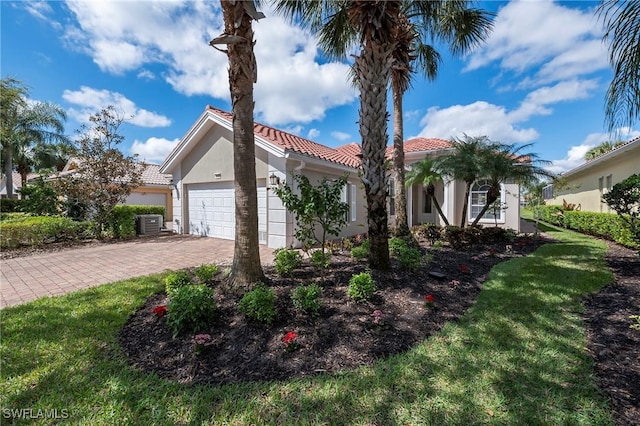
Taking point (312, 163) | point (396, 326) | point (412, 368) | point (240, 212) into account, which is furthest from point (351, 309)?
point (312, 163)

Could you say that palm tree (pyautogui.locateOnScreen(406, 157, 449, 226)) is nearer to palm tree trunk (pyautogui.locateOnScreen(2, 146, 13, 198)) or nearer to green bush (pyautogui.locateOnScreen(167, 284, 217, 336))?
green bush (pyautogui.locateOnScreen(167, 284, 217, 336))

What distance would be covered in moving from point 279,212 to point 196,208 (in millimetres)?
6258

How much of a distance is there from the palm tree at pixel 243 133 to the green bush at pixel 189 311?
38.7 inches

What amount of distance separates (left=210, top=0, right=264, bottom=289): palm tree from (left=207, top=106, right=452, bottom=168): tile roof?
136 inches

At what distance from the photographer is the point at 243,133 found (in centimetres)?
479

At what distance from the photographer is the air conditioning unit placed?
559 inches

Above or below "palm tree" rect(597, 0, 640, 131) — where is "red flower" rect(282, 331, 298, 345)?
below

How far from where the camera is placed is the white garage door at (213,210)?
12.2m

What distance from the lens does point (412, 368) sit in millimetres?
3020

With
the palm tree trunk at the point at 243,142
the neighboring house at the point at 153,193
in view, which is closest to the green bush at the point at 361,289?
the palm tree trunk at the point at 243,142

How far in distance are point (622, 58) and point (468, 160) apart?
5.63m

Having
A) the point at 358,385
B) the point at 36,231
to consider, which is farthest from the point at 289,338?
the point at 36,231

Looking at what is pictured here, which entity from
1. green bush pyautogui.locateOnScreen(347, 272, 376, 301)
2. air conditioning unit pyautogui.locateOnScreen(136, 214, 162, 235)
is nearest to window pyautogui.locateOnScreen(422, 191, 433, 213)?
green bush pyautogui.locateOnScreen(347, 272, 376, 301)

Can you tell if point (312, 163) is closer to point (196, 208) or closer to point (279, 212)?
point (279, 212)
